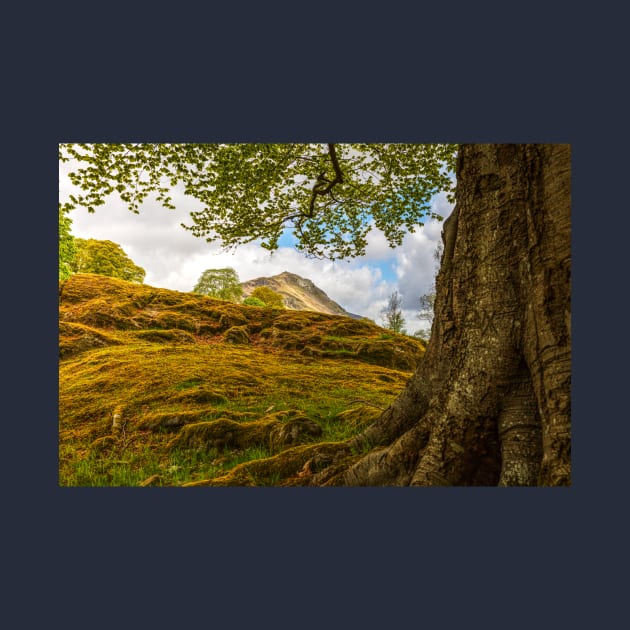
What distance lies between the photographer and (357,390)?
6266mm

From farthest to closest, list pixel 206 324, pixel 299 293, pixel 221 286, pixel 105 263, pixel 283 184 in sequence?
pixel 221 286, pixel 105 263, pixel 206 324, pixel 299 293, pixel 283 184

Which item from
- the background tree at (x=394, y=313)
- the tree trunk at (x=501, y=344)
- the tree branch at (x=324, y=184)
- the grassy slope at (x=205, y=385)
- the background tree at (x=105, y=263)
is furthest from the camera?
the background tree at (x=105, y=263)

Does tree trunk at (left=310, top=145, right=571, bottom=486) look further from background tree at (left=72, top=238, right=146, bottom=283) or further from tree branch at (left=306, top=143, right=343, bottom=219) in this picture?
background tree at (left=72, top=238, right=146, bottom=283)

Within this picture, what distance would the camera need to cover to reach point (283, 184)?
5.05 metres

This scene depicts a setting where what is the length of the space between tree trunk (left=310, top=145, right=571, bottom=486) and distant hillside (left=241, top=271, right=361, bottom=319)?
446 centimetres

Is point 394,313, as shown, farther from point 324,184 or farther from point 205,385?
point 205,385

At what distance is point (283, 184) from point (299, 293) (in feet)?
16.1

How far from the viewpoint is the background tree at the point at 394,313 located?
629cm

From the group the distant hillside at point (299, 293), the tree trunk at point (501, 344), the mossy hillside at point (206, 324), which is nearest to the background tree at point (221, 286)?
the distant hillside at point (299, 293)

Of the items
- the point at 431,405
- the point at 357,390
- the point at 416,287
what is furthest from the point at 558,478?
the point at 357,390

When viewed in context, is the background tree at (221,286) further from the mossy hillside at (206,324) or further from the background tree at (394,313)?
the background tree at (394,313)

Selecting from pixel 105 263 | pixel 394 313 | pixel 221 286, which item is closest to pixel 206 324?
pixel 221 286

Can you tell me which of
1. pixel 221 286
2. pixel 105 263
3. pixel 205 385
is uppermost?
pixel 105 263

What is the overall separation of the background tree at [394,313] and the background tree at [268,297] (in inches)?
167
